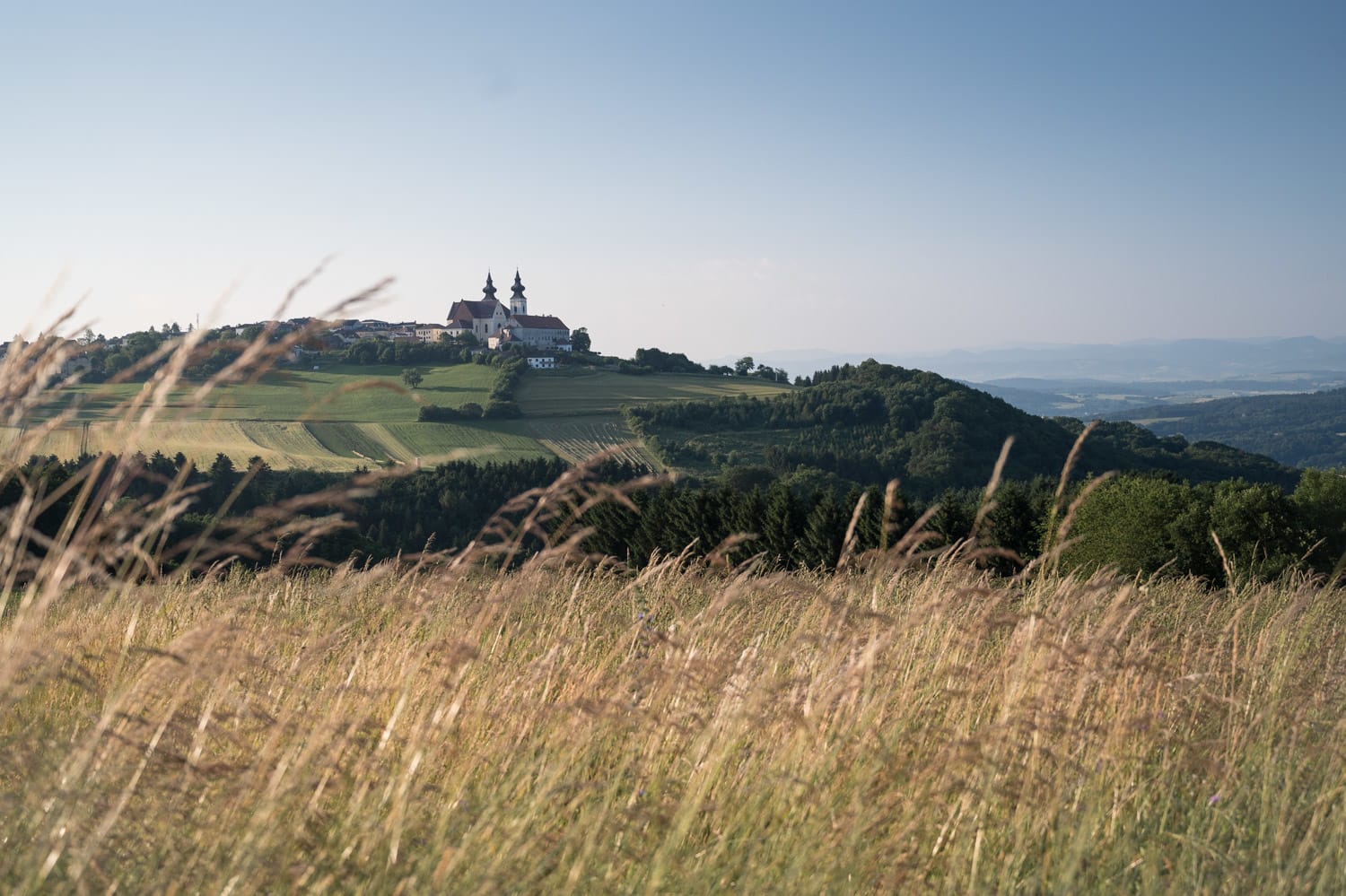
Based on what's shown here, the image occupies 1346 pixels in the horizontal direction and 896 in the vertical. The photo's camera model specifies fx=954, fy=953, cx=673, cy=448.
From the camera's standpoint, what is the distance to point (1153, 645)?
11.2 ft

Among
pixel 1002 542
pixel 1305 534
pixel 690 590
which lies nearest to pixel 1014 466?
pixel 1002 542

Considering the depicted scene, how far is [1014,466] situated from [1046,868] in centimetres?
8564

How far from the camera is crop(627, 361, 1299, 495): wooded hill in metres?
84.6

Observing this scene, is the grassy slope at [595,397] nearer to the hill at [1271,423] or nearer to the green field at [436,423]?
the green field at [436,423]

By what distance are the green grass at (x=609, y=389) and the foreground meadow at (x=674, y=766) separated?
88096 mm

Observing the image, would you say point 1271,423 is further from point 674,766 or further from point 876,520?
point 674,766

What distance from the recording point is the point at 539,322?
562 ft

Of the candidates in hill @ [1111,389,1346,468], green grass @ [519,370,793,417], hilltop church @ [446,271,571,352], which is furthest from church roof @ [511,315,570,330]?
hill @ [1111,389,1346,468]

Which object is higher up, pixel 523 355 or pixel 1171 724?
pixel 523 355

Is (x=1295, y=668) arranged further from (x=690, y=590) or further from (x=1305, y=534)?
(x=1305, y=534)

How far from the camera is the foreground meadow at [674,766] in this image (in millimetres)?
2188

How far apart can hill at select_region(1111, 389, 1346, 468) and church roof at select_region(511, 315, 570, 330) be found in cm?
9943

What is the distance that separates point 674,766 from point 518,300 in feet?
611

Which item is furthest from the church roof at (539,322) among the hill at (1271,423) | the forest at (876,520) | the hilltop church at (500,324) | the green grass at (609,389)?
the forest at (876,520)
